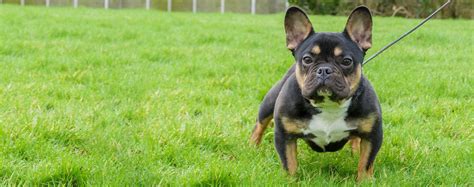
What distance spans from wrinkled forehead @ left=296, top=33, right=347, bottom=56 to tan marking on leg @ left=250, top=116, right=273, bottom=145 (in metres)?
0.84

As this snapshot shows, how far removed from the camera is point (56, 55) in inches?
290

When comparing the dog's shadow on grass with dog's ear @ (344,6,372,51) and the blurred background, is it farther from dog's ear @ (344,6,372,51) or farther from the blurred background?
the blurred background

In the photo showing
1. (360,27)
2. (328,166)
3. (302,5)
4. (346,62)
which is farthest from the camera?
(302,5)

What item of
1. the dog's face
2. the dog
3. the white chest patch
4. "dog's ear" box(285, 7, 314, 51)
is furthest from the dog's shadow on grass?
"dog's ear" box(285, 7, 314, 51)

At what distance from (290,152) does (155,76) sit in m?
3.27

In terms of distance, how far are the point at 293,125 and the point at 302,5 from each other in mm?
17456

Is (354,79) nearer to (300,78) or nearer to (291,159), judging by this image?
(300,78)

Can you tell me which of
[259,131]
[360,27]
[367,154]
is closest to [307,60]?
[360,27]

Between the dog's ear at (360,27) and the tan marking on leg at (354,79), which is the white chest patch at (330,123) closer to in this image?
the tan marking on leg at (354,79)

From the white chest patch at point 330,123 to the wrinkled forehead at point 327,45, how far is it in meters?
0.28

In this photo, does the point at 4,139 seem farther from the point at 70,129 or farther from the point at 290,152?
the point at 290,152

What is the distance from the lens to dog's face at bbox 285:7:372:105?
316 cm

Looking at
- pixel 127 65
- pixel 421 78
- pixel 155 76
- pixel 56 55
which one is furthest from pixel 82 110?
pixel 421 78

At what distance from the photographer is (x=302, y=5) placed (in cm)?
2045
